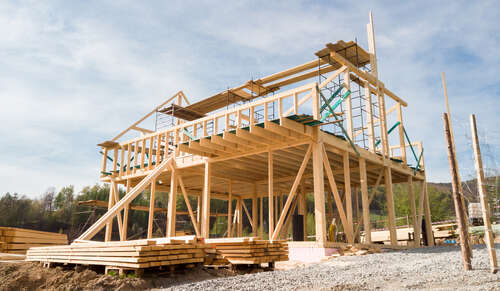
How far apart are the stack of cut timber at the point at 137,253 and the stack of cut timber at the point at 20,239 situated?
269 inches

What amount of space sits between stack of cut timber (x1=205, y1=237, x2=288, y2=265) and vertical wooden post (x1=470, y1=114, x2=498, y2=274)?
207 inches

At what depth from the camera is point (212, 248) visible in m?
10.1

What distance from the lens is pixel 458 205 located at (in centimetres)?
720

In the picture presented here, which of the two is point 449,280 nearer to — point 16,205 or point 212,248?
point 212,248

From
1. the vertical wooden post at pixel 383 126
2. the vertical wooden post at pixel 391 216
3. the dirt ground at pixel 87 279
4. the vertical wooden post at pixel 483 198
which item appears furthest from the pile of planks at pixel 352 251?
the vertical wooden post at pixel 483 198

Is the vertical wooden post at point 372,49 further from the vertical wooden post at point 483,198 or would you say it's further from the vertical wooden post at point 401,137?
the vertical wooden post at point 483,198

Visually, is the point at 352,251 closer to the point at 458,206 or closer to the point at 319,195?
the point at 319,195

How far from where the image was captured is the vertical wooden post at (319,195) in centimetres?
1191

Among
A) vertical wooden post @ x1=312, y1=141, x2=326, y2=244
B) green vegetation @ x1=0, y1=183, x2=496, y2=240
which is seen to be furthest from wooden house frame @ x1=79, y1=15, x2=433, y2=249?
green vegetation @ x1=0, y1=183, x2=496, y2=240

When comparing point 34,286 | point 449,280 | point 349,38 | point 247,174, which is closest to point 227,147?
point 247,174

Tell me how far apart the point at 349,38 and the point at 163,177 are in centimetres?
1167

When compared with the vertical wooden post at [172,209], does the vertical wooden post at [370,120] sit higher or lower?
higher

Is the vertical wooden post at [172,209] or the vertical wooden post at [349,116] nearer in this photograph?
the vertical wooden post at [349,116]

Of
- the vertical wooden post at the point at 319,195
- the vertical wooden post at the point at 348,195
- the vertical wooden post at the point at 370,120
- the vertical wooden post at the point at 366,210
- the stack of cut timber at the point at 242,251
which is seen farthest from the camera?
the vertical wooden post at the point at 370,120
